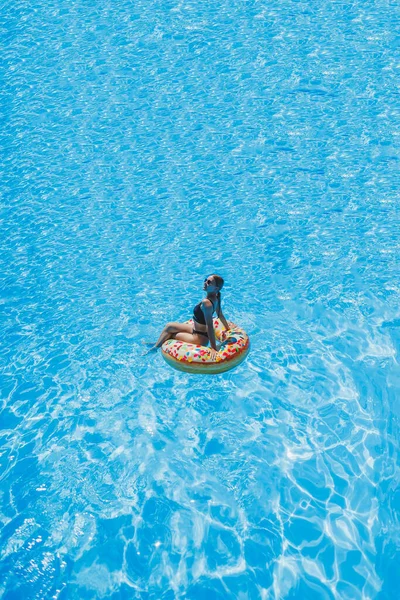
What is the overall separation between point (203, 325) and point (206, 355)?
0.45 metres

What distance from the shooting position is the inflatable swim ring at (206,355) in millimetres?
7645

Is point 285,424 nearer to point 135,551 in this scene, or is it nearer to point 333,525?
point 333,525

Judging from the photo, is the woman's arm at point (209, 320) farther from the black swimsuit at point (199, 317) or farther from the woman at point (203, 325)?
the black swimsuit at point (199, 317)

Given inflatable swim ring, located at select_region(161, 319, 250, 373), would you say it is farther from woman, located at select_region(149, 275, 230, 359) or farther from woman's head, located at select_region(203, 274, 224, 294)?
woman's head, located at select_region(203, 274, 224, 294)

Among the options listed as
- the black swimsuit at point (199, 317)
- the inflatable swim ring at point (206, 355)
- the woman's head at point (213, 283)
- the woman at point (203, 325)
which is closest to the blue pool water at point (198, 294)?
the inflatable swim ring at point (206, 355)

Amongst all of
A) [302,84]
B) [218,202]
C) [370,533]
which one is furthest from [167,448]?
[302,84]

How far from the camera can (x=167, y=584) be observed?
5.97m

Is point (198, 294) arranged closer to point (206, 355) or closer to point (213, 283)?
point (213, 283)

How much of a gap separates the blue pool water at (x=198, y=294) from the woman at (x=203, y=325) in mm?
394

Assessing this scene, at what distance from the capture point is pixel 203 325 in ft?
26.1

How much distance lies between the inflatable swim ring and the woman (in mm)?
95

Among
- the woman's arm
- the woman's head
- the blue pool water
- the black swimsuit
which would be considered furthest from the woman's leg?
the woman's head

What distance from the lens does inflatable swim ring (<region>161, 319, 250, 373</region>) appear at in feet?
25.1

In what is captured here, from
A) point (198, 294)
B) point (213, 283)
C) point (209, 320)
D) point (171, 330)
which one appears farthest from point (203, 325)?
point (198, 294)
